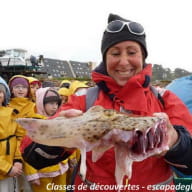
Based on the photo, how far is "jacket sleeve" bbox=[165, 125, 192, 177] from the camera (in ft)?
4.92

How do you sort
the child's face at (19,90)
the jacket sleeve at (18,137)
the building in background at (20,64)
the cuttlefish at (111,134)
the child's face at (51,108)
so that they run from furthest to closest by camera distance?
the building in background at (20,64) → the child's face at (19,90) → the child's face at (51,108) → the jacket sleeve at (18,137) → the cuttlefish at (111,134)

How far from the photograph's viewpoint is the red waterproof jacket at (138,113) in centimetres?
166

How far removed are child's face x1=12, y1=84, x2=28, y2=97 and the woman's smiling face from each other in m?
3.24

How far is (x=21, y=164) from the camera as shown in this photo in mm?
3605

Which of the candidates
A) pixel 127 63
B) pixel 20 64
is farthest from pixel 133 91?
pixel 20 64

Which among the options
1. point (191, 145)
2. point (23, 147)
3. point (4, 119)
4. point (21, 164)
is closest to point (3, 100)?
point (4, 119)

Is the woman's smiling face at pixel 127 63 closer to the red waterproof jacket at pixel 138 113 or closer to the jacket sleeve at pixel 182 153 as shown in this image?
the red waterproof jacket at pixel 138 113

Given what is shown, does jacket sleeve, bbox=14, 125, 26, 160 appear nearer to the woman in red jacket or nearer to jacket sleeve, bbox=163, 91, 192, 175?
the woman in red jacket

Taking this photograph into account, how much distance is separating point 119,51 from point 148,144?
639 mm

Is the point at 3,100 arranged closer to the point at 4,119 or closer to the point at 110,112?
the point at 4,119

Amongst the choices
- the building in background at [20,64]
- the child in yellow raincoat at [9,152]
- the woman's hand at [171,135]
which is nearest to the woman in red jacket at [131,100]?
the woman's hand at [171,135]

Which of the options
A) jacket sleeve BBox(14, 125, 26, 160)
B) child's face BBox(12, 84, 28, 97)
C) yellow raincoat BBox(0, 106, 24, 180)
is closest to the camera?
yellow raincoat BBox(0, 106, 24, 180)

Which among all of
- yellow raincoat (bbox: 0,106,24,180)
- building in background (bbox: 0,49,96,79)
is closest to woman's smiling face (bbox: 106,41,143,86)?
yellow raincoat (bbox: 0,106,24,180)

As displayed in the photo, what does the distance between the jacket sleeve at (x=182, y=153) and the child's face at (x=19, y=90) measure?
3539 mm
